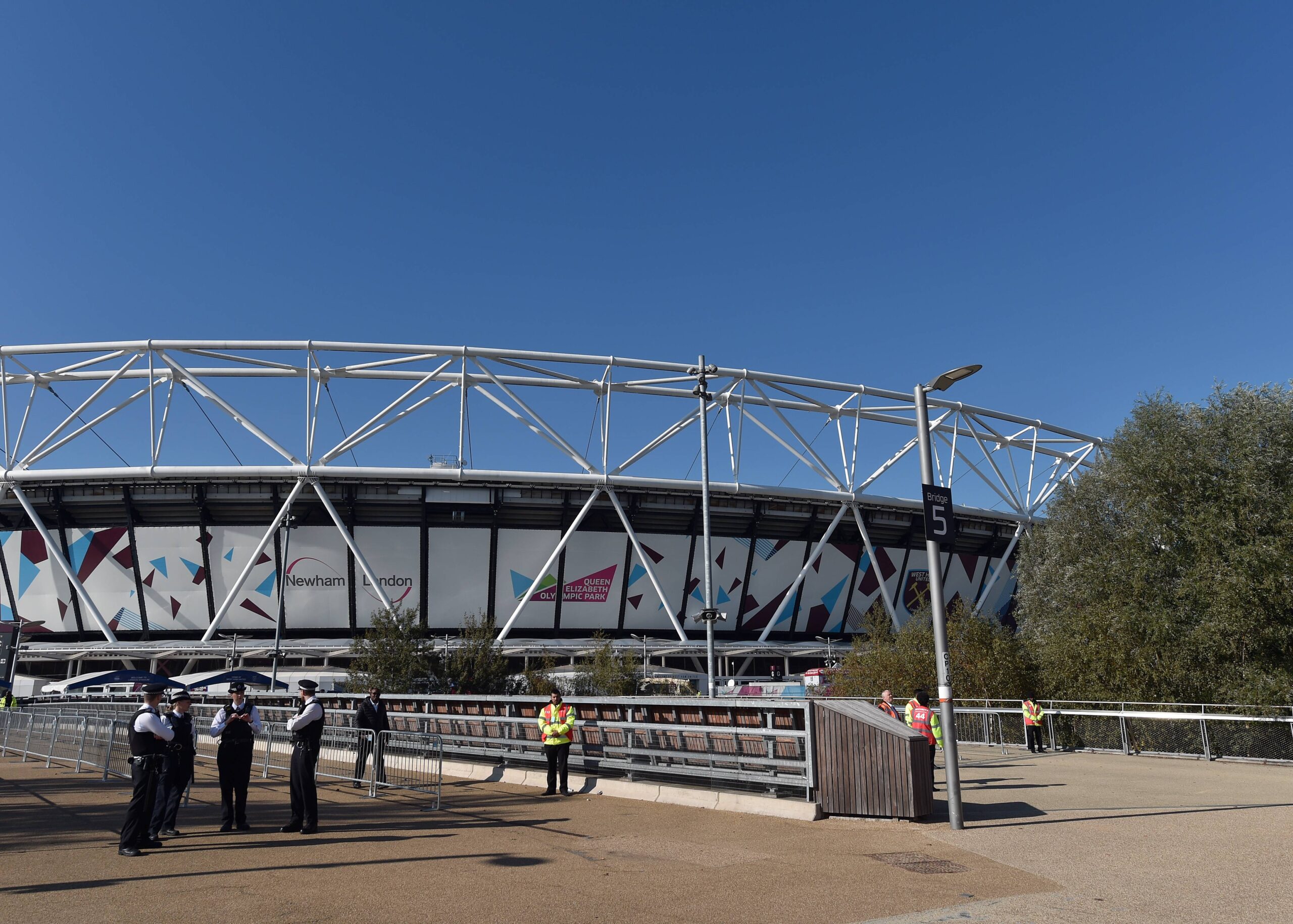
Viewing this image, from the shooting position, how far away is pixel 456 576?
48.6 meters

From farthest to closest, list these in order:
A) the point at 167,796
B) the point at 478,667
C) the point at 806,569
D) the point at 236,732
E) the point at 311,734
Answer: the point at 806,569, the point at 478,667, the point at 236,732, the point at 311,734, the point at 167,796

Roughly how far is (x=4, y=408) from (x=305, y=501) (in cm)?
1504

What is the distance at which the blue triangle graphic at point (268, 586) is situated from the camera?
Result: 47094 millimetres

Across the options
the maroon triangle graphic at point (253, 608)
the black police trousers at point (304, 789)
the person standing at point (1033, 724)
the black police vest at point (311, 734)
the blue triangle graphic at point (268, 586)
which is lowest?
the person standing at point (1033, 724)

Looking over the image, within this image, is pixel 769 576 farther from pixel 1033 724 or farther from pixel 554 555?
pixel 1033 724

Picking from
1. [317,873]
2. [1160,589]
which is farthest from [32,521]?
[1160,589]

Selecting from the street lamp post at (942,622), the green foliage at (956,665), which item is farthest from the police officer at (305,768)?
the green foliage at (956,665)

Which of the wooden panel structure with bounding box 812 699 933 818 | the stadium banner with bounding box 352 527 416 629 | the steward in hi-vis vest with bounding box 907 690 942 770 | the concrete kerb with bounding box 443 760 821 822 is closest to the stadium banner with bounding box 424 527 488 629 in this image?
the stadium banner with bounding box 352 527 416 629

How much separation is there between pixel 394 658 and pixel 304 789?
101ft

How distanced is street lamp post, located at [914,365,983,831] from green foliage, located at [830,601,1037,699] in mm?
20606

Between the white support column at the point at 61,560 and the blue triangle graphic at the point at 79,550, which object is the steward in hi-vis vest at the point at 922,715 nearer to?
the white support column at the point at 61,560

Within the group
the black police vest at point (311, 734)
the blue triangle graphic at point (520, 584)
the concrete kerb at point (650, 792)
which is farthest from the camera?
the blue triangle graphic at point (520, 584)

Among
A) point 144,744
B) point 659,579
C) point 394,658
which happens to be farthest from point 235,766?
point 659,579

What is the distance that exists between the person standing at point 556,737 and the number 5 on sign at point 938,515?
693cm
